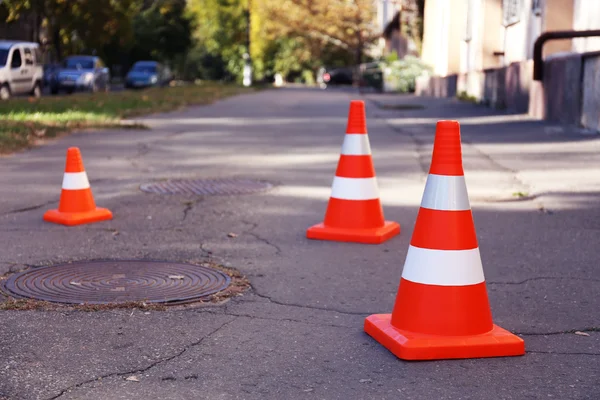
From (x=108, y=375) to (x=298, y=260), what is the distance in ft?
Answer: 7.43

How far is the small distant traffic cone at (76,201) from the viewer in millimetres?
6746

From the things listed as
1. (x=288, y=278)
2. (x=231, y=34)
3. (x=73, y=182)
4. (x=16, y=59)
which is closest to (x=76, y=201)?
(x=73, y=182)

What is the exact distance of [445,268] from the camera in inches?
152

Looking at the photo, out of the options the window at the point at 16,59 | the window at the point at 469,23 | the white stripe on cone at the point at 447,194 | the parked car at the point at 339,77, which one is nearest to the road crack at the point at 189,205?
the white stripe on cone at the point at 447,194

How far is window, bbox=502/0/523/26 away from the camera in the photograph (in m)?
21.6

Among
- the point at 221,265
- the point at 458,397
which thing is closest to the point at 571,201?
the point at 221,265

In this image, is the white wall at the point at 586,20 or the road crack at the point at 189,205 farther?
the white wall at the point at 586,20

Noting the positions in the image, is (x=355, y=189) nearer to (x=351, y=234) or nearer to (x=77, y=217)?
(x=351, y=234)

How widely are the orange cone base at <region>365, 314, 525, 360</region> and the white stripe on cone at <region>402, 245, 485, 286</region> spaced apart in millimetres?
232

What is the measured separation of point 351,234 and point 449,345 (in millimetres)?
2489

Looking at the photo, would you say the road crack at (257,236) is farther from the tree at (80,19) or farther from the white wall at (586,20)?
the tree at (80,19)

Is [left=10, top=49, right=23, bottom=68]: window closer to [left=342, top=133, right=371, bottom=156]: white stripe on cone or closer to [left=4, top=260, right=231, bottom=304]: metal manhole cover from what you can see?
[left=342, top=133, right=371, bottom=156]: white stripe on cone

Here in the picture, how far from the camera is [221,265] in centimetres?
535

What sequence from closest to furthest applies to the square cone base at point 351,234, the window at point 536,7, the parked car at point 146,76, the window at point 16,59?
the square cone base at point 351,234 < the window at point 536,7 < the window at point 16,59 < the parked car at point 146,76
